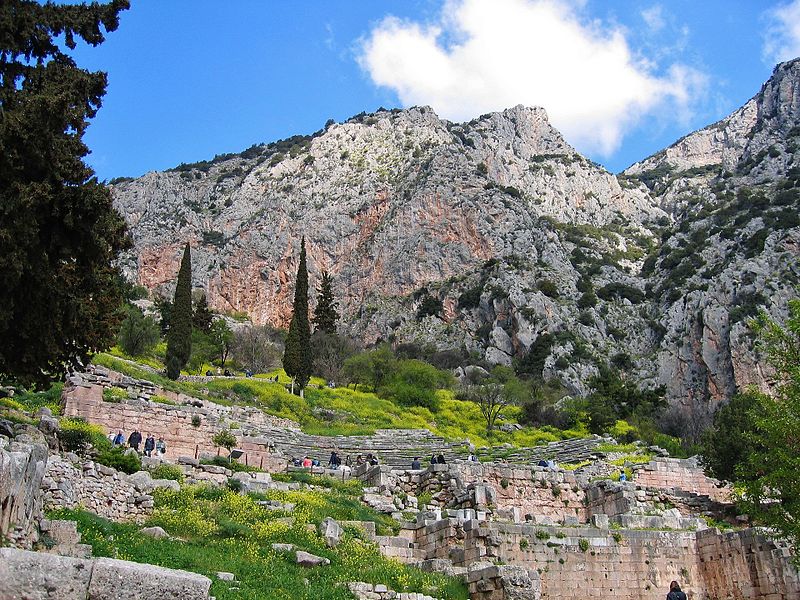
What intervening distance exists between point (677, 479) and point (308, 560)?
1876 cm

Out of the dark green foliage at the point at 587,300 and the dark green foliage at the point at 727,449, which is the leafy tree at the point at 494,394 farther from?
the dark green foliage at the point at 587,300

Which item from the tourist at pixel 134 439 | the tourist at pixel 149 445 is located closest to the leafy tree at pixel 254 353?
the tourist at pixel 149 445

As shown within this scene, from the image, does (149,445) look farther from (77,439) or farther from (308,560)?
(308,560)

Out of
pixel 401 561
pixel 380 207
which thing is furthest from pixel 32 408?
pixel 380 207

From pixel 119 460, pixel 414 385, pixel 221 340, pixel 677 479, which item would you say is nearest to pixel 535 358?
pixel 414 385

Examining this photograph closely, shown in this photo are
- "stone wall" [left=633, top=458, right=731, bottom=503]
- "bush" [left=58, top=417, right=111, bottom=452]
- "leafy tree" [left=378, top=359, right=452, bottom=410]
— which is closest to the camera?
"bush" [left=58, top=417, right=111, bottom=452]

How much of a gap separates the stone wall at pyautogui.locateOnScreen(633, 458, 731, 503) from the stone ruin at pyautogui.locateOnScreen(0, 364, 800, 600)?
2.0 inches

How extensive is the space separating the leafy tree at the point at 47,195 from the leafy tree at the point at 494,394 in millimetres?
36203

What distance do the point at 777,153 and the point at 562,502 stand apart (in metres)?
97.5

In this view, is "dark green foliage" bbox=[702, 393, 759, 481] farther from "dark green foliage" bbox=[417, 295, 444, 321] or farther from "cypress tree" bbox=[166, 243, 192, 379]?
"dark green foliage" bbox=[417, 295, 444, 321]

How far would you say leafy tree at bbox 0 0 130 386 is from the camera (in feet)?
52.1

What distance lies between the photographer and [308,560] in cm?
1468

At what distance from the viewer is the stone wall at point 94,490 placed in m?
15.0

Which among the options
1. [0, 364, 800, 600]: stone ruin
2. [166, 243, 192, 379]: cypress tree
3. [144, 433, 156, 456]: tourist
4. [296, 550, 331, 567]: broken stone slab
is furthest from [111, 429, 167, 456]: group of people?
[166, 243, 192, 379]: cypress tree
